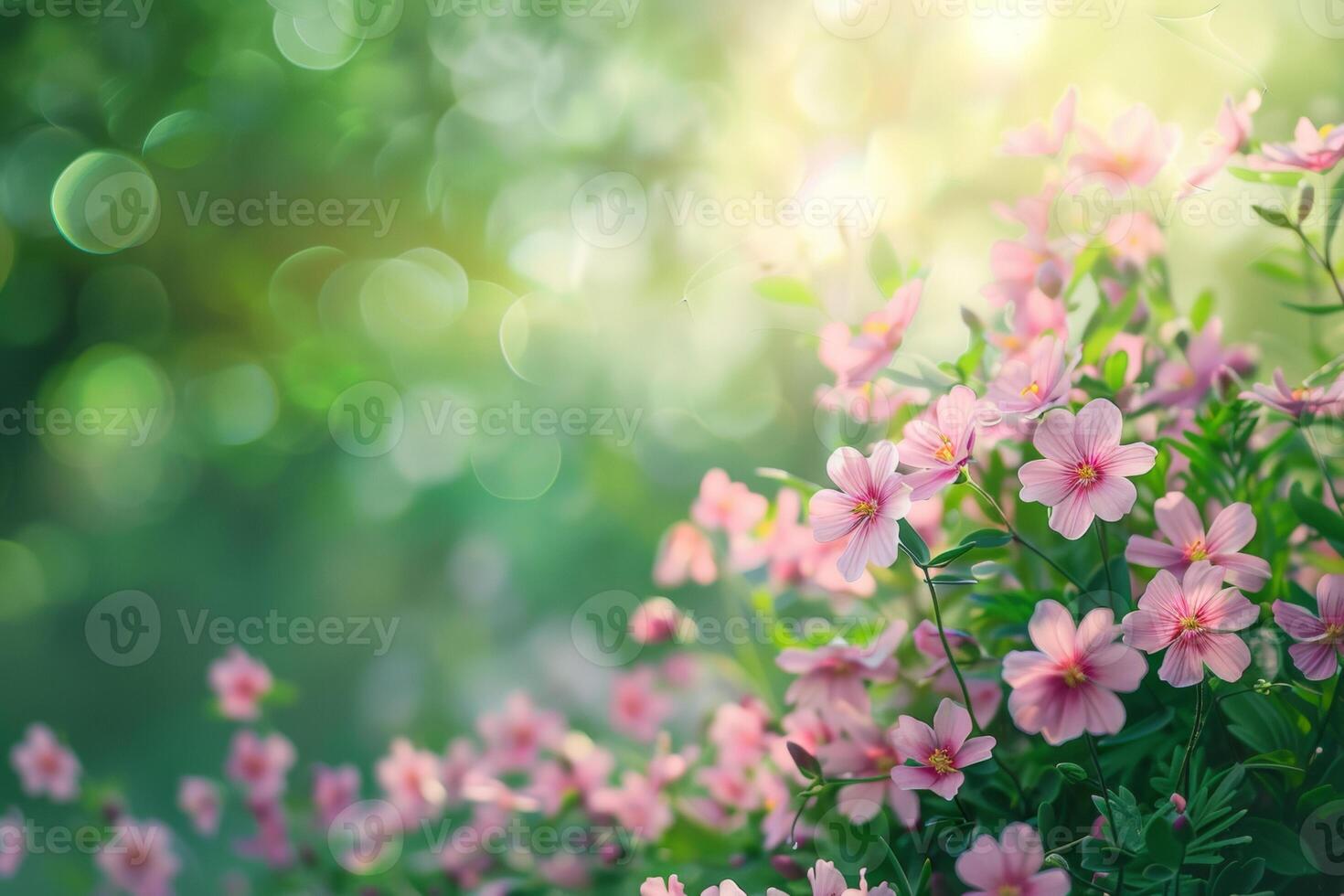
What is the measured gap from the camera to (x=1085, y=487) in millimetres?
406

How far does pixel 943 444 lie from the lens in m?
0.44

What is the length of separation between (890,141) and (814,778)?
121 centimetres

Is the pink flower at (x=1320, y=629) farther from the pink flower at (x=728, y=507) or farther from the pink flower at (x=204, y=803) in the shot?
the pink flower at (x=204, y=803)

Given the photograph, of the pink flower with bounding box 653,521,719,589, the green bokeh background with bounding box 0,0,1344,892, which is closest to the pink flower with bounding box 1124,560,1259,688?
the pink flower with bounding box 653,521,719,589

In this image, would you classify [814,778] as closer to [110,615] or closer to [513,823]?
[513,823]

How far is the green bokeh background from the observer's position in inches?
68.3

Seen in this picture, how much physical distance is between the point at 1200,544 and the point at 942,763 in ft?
0.50

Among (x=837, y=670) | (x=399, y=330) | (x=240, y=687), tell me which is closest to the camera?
(x=837, y=670)

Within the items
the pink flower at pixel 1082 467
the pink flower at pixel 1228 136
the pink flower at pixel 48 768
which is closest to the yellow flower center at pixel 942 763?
the pink flower at pixel 1082 467

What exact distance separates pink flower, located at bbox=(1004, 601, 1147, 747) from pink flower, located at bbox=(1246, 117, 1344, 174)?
0.27 m

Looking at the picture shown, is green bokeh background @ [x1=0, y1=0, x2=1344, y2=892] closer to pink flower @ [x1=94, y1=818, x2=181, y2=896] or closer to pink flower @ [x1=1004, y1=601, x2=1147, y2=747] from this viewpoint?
pink flower @ [x1=94, y1=818, x2=181, y2=896]

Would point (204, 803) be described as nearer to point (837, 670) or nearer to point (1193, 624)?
point (837, 670)

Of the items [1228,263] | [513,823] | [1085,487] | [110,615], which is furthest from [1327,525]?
[110,615]

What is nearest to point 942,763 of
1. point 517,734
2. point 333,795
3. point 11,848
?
Result: point 517,734
